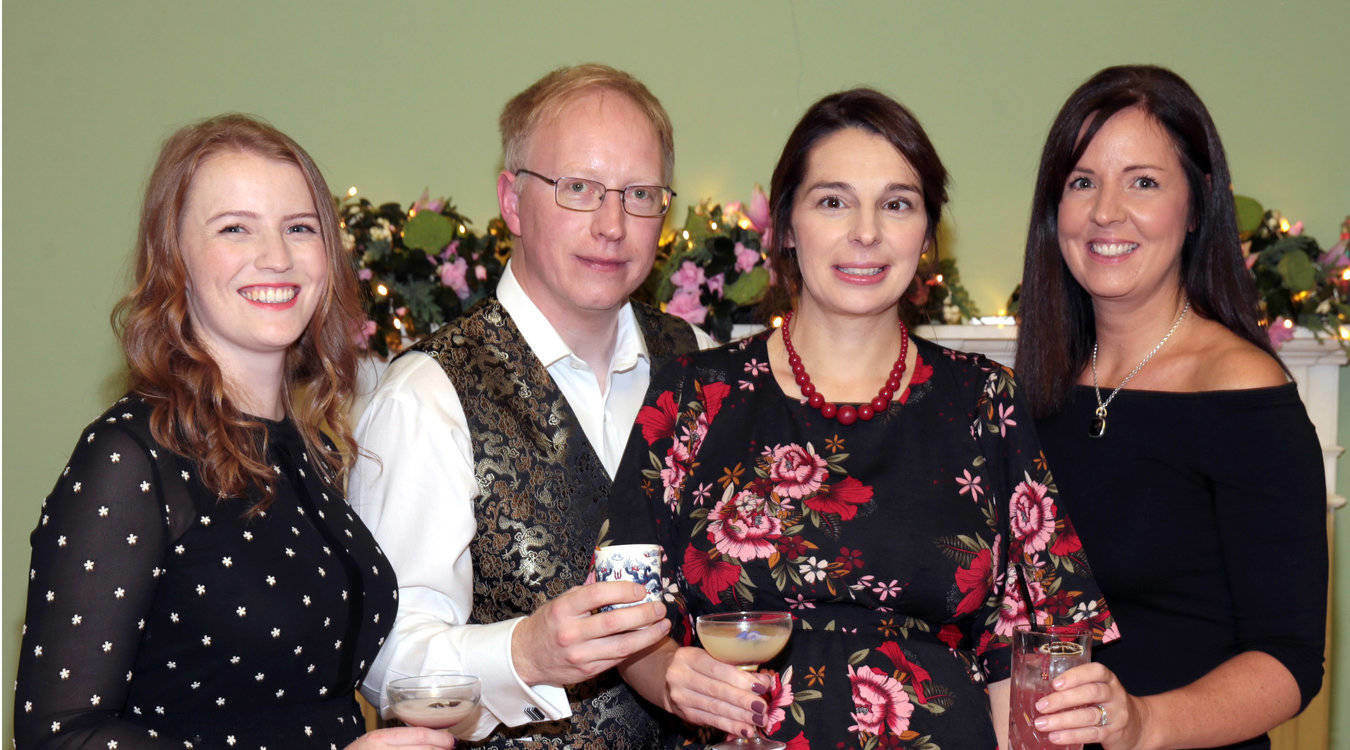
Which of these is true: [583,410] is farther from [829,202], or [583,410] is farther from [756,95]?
[756,95]

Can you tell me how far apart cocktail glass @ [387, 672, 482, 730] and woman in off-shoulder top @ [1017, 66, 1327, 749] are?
1136 millimetres

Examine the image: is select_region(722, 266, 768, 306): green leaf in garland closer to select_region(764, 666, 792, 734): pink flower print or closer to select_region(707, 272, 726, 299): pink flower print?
select_region(707, 272, 726, 299): pink flower print

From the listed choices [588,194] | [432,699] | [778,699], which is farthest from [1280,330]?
[432,699]

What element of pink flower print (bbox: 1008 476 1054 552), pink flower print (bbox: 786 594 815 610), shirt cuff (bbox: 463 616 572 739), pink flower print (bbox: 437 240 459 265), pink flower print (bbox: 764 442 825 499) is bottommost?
shirt cuff (bbox: 463 616 572 739)

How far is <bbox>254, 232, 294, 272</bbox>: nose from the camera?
1974mm

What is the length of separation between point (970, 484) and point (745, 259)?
1786 millimetres

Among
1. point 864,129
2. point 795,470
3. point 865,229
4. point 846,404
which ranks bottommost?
point 795,470

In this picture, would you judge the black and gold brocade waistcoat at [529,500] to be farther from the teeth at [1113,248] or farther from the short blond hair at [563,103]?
the teeth at [1113,248]

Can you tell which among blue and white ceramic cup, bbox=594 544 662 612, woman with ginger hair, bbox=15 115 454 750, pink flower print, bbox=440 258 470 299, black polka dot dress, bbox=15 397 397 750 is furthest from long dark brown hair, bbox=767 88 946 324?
pink flower print, bbox=440 258 470 299

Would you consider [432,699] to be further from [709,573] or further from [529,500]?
[529,500]

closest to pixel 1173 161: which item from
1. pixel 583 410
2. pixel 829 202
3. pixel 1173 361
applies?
pixel 1173 361

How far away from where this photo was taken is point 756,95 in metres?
4.31

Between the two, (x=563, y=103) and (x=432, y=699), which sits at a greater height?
(x=563, y=103)

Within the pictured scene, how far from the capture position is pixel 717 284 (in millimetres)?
3771
